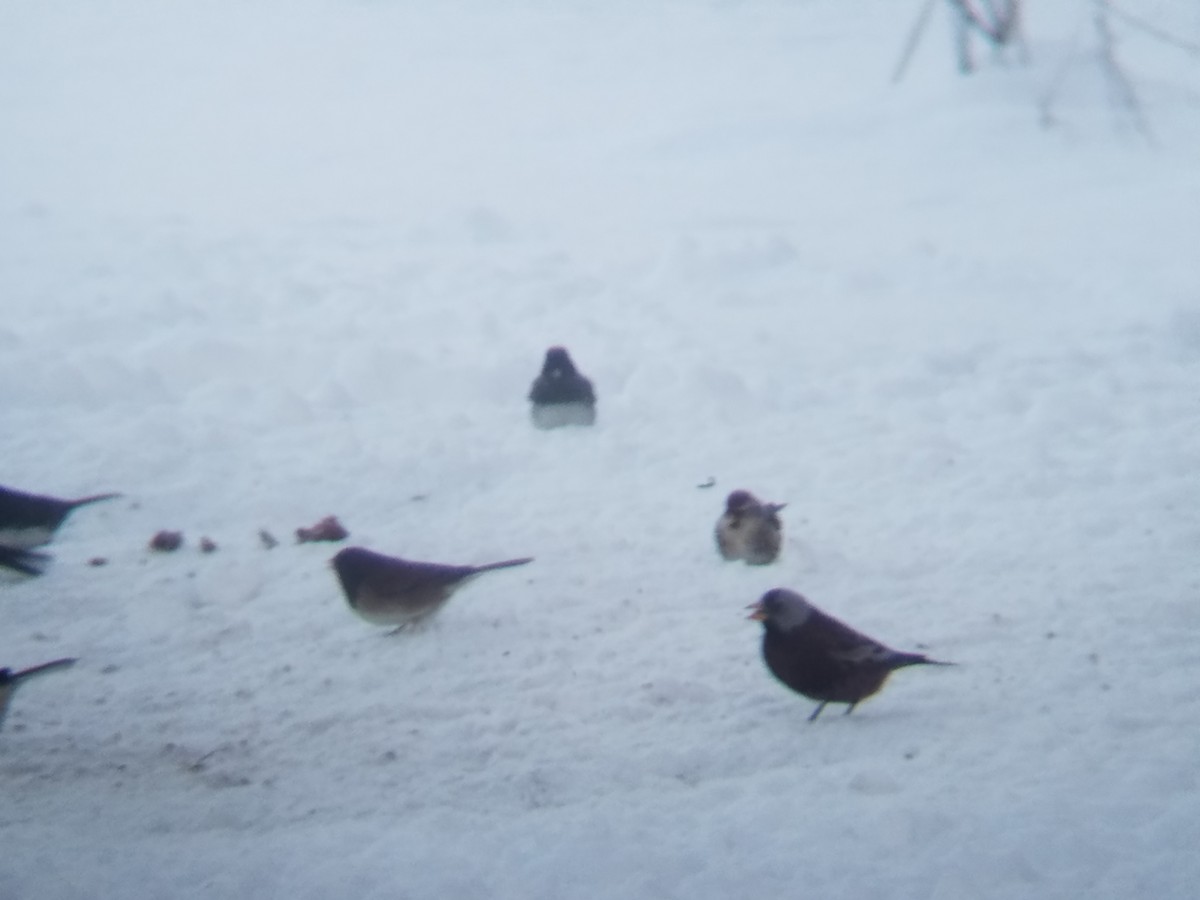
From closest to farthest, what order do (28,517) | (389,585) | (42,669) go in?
(42,669) → (389,585) → (28,517)

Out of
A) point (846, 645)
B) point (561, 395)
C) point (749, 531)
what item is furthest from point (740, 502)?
point (561, 395)

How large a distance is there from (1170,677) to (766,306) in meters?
3.46

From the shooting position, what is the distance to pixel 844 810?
7.75 ft

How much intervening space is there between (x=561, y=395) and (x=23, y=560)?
2.05 meters

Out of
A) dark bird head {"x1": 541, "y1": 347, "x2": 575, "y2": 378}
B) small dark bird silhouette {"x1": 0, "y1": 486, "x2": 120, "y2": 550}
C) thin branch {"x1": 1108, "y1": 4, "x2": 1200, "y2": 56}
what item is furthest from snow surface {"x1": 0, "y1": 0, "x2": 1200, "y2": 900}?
thin branch {"x1": 1108, "y1": 4, "x2": 1200, "y2": 56}

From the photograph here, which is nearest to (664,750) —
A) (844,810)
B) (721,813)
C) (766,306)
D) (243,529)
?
(721,813)

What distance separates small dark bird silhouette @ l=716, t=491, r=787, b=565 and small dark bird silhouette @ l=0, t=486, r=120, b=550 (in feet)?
7.24

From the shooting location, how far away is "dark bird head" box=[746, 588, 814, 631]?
2.75 m

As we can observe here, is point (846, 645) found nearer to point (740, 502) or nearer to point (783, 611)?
point (783, 611)

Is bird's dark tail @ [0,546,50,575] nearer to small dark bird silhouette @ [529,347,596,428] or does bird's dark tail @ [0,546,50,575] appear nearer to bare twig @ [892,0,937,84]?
small dark bird silhouette @ [529,347,596,428]

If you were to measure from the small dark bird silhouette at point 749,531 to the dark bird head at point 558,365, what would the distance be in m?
Result: 1.24

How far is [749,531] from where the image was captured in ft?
11.6

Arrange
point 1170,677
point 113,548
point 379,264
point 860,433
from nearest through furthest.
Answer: point 1170,677
point 113,548
point 860,433
point 379,264

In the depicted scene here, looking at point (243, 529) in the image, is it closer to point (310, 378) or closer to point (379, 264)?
point (310, 378)
